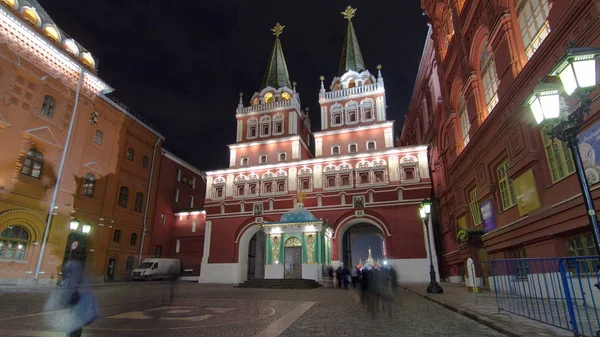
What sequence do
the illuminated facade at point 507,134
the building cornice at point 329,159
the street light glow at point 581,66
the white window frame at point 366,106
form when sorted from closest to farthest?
the street light glow at point 581,66 < the illuminated facade at point 507,134 < the building cornice at point 329,159 < the white window frame at point 366,106

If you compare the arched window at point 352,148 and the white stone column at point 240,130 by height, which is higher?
the white stone column at point 240,130

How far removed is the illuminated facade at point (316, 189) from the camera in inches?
1014

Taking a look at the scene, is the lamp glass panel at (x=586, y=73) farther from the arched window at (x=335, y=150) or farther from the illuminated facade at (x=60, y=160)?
the arched window at (x=335, y=150)

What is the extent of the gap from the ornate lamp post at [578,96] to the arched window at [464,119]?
12.3 m

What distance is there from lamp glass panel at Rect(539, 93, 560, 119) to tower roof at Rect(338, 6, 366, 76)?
102ft

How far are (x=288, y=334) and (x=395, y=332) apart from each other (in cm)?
191

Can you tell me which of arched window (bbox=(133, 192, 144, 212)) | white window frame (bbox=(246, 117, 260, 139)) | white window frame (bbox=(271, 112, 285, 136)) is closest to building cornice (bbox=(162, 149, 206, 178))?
arched window (bbox=(133, 192, 144, 212))

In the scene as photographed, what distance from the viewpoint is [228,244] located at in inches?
1190

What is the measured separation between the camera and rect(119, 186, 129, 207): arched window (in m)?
28.7

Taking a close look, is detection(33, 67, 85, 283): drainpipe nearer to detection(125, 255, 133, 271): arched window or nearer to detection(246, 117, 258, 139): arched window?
detection(125, 255, 133, 271): arched window

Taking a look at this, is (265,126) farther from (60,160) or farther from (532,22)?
(532,22)

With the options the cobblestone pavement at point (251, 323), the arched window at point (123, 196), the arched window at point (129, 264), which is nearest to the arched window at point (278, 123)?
the arched window at point (123, 196)

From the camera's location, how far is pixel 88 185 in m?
25.6

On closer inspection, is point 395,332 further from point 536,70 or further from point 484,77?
point 484,77
